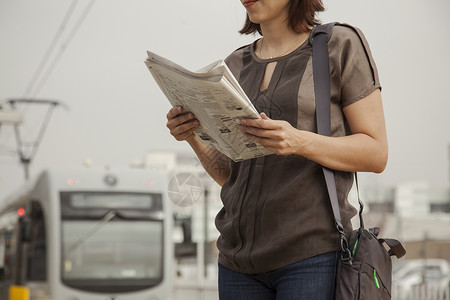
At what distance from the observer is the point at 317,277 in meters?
1.57

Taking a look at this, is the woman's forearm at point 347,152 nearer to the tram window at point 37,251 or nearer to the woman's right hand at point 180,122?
the woman's right hand at point 180,122

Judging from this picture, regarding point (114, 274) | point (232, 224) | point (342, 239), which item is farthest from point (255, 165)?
point (114, 274)

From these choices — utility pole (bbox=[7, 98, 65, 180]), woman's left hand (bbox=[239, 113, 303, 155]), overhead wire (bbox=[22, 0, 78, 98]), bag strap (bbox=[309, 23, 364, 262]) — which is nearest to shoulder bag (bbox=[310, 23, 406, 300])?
bag strap (bbox=[309, 23, 364, 262])

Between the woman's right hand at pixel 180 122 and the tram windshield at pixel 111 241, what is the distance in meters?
6.67

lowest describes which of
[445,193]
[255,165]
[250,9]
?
[255,165]

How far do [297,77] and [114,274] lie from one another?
684 cm

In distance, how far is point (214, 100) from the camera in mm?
1491

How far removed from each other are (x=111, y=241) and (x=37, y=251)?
850 millimetres

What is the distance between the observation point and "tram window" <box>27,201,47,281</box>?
829 centimetres

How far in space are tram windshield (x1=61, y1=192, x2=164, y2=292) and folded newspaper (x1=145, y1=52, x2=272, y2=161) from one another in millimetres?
6744

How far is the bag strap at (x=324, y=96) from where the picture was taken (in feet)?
5.15

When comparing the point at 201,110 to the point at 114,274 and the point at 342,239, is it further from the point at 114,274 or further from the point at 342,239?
the point at 114,274

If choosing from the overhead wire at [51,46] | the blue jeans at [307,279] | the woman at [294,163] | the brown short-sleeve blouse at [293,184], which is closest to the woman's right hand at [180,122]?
the woman at [294,163]

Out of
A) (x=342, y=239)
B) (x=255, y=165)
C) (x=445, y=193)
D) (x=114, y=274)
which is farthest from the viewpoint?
(x=445, y=193)
